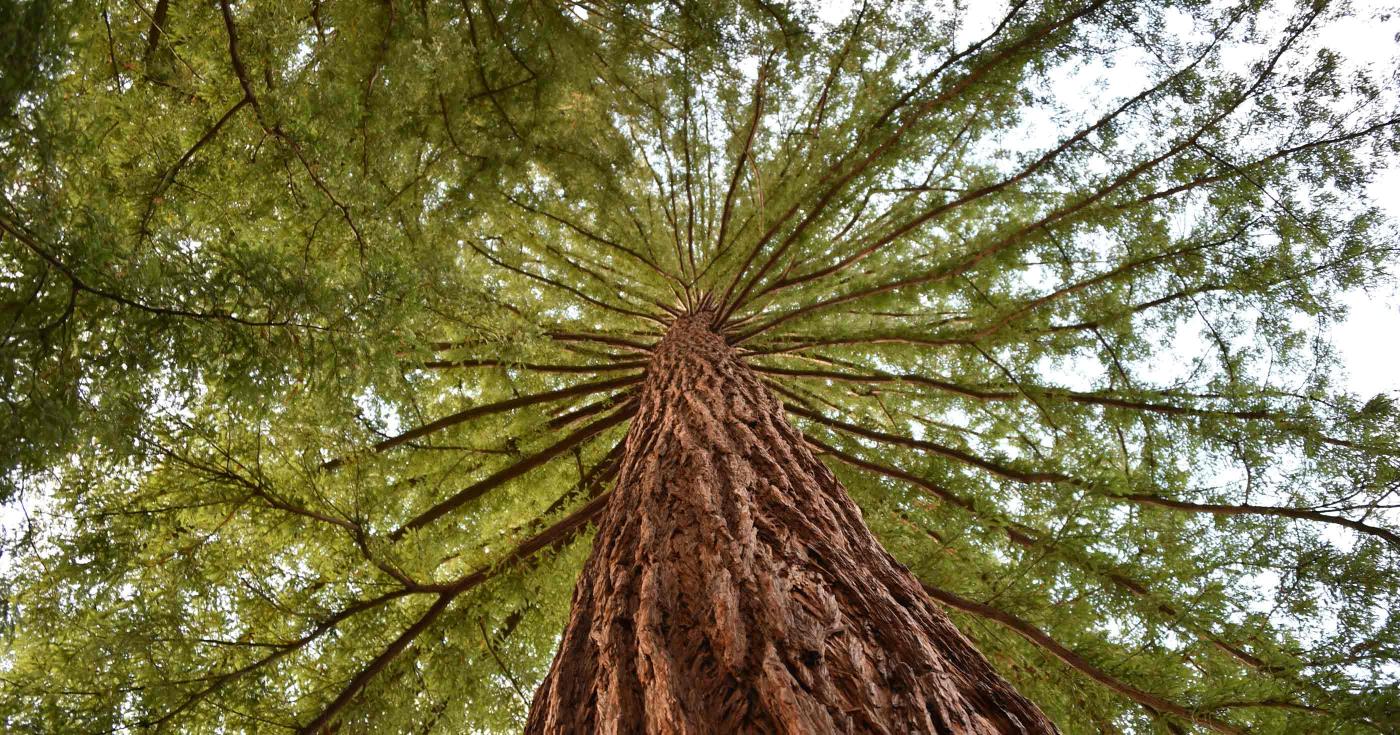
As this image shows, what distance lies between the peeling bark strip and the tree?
11 millimetres

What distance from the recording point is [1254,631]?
2.63 m

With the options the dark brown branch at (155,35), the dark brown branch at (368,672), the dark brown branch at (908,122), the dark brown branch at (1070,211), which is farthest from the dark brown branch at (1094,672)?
the dark brown branch at (155,35)

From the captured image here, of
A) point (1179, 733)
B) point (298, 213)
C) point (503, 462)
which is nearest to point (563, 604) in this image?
point (503, 462)

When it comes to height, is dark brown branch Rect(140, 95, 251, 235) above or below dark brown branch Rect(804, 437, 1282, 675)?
above

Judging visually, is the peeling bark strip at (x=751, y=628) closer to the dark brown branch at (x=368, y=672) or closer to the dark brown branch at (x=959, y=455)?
the dark brown branch at (x=368, y=672)

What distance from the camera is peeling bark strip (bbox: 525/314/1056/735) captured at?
3.31ft

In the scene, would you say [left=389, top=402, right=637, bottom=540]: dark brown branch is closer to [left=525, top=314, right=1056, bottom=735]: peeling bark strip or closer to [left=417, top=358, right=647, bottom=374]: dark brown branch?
[left=417, top=358, right=647, bottom=374]: dark brown branch

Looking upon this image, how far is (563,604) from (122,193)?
91.8 inches

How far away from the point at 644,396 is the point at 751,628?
227cm

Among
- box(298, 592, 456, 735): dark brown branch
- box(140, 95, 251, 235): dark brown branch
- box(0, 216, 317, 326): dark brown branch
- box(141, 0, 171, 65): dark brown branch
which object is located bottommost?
box(298, 592, 456, 735): dark brown branch

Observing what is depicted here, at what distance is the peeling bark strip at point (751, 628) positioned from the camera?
1009 millimetres

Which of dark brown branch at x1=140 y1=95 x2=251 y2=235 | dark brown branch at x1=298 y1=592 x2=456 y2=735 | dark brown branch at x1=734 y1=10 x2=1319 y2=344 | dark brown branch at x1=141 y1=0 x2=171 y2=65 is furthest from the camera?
dark brown branch at x1=734 y1=10 x2=1319 y2=344

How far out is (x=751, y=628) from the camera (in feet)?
3.85

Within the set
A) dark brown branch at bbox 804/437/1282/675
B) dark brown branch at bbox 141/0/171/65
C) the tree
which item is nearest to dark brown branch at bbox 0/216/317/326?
the tree
